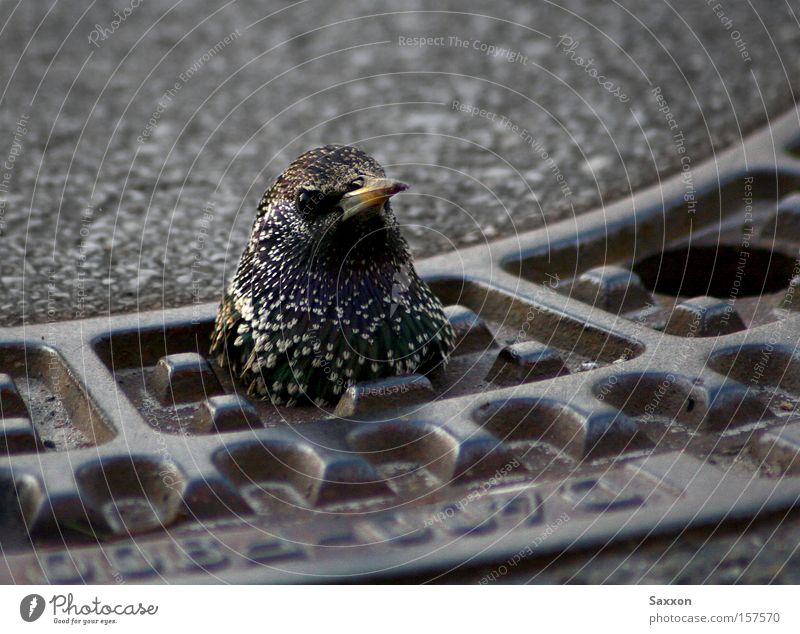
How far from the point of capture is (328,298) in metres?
1.94

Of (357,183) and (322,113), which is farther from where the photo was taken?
(322,113)

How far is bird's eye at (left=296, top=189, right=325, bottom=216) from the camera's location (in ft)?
6.26

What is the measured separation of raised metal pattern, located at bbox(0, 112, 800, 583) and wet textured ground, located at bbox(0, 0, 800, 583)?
0.38 m

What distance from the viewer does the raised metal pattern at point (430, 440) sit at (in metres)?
1.55

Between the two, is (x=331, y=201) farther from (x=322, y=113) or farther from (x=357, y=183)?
(x=322, y=113)

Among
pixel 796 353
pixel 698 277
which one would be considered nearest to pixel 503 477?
pixel 796 353

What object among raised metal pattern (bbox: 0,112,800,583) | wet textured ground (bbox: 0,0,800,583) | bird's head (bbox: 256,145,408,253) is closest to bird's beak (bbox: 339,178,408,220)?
bird's head (bbox: 256,145,408,253)

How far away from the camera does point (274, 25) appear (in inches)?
158

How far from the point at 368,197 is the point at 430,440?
1.20 feet
